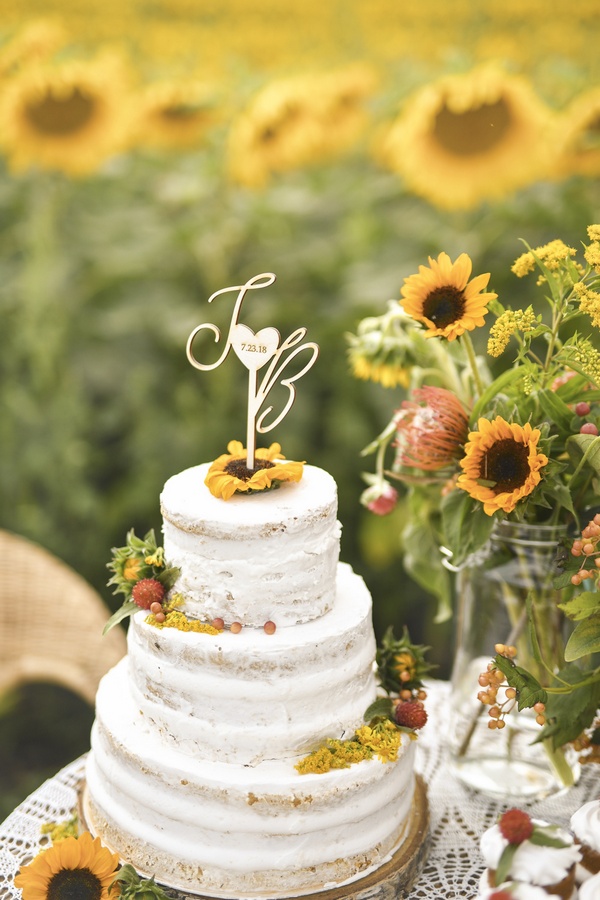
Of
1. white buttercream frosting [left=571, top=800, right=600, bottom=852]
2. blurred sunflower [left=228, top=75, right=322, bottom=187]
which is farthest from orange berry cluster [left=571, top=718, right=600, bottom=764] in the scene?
blurred sunflower [left=228, top=75, right=322, bottom=187]

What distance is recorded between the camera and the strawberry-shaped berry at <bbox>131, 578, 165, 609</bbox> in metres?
1.36

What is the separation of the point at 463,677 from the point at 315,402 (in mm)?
1605

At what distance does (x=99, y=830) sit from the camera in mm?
1441

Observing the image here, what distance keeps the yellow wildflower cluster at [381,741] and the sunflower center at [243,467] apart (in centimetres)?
39

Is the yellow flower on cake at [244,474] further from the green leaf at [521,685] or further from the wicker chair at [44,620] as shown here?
the wicker chair at [44,620]

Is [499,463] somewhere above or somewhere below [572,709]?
above

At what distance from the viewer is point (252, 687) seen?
1295 mm

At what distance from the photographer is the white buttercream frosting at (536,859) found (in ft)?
Result: 3.71

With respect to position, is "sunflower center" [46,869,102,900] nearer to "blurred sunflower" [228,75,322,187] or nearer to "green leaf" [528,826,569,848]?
"green leaf" [528,826,569,848]

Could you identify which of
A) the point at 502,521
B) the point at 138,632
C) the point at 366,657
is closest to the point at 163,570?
the point at 138,632

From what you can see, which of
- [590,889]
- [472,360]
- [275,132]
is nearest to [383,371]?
[472,360]

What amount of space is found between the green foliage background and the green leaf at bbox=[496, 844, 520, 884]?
179 centimetres

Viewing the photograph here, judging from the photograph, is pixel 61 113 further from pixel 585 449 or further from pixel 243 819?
pixel 243 819

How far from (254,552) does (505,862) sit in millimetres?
479
